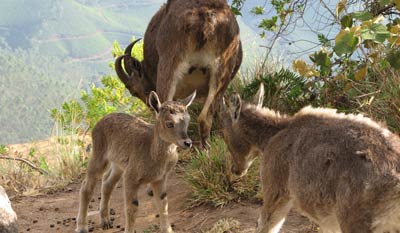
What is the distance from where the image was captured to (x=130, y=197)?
7328mm

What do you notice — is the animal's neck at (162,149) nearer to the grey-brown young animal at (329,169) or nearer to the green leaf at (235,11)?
the grey-brown young animal at (329,169)

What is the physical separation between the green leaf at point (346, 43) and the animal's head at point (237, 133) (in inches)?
62.9

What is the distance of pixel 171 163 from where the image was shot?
738cm

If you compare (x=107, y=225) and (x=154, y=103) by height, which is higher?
(x=154, y=103)

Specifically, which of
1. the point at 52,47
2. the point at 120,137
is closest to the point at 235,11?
the point at 120,137

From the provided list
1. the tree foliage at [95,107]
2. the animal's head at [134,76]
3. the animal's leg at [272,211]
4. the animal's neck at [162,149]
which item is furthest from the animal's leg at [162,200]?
the tree foliage at [95,107]

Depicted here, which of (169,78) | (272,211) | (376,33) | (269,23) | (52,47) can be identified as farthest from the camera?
(52,47)

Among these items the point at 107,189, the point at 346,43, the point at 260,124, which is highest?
the point at 346,43

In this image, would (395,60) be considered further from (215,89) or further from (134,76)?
(134,76)

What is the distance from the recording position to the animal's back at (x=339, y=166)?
472 centimetres

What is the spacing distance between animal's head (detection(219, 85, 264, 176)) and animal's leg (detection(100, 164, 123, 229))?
5.35 ft

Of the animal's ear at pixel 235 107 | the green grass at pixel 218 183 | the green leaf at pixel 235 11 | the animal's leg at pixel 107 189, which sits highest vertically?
the green leaf at pixel 235 11

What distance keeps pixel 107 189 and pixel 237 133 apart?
2.13 m

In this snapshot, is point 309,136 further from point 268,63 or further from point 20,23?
point 20,23
